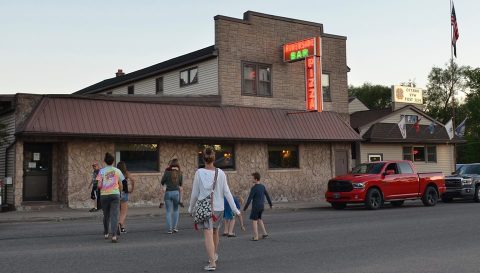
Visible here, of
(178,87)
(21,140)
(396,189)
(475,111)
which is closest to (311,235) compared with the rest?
(396,189)

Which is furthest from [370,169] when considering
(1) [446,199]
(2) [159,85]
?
(2) [159,85]

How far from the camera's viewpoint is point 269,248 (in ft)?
35.6

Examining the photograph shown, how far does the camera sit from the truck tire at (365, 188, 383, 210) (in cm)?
2102

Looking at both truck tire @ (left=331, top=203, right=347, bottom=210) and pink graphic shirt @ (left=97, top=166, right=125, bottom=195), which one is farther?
truck tire @ (left=331, top=203, right=347, bottom=210)

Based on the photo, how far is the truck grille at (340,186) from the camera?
21.3 m

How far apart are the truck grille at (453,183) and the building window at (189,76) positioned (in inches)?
506

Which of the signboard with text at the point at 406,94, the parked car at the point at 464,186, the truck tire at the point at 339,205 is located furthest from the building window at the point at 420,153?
the truck tire at the point at 339,205

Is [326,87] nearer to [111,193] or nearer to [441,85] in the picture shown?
[111,193]

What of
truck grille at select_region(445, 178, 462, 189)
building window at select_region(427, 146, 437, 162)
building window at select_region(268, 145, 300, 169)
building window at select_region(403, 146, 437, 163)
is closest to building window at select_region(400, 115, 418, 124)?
building window at select_region(403, 146, 437, 163)

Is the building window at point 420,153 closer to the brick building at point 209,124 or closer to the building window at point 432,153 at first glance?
the building window at point 432,153

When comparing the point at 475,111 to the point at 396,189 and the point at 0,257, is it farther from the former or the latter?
the point at 0,257

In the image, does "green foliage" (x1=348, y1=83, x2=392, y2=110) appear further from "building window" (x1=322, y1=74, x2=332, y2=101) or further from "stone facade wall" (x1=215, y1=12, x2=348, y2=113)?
"building window" (x1=322, y1=74, x2=332, y2=101)

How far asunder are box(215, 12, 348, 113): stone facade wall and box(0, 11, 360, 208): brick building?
2.0 inches

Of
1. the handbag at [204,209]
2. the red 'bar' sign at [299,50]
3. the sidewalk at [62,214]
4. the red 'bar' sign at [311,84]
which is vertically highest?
the red 'bar' sign at [299,50]
